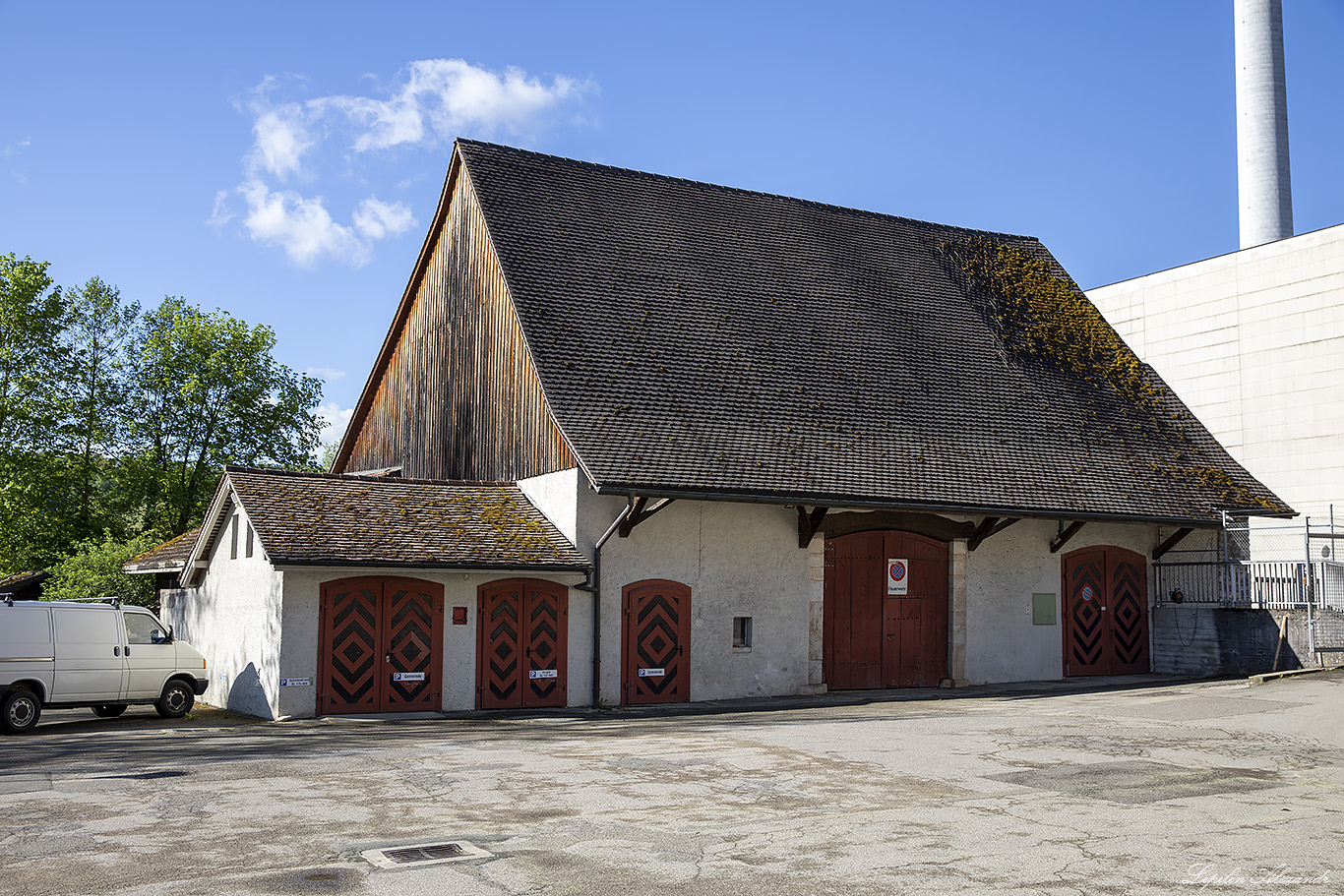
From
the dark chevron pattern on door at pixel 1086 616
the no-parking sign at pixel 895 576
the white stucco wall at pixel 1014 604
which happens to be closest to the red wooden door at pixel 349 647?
the no-parking sign at pixel 895 576

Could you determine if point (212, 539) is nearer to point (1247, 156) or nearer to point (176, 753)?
point (176, 753)

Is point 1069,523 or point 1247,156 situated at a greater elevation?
point 1247,156

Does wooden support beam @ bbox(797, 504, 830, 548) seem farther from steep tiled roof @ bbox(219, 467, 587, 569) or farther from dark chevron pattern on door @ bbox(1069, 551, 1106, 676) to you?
dark chevron pattern on door @ bbox(1069, 551, 1106, 676)

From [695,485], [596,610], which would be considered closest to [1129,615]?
[695,485]

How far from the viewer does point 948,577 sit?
2322cm

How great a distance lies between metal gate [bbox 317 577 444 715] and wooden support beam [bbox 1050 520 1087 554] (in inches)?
492

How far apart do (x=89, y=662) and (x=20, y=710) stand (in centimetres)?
119

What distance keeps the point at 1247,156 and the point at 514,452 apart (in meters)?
36.7

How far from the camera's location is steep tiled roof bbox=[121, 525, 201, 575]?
23297mm

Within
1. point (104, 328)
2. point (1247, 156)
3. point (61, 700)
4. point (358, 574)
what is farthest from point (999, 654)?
point (104, 328)

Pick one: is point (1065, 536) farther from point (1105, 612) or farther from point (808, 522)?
point (808, 522)

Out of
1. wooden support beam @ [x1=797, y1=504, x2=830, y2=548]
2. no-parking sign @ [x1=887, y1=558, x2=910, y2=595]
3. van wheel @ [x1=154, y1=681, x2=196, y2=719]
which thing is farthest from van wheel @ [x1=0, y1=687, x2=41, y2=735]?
no-parking sign @ [x1=887, y1=558, x2=910, y2=595]

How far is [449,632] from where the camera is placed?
18938 mm

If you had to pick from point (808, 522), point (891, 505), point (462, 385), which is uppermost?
point (462, 385)
